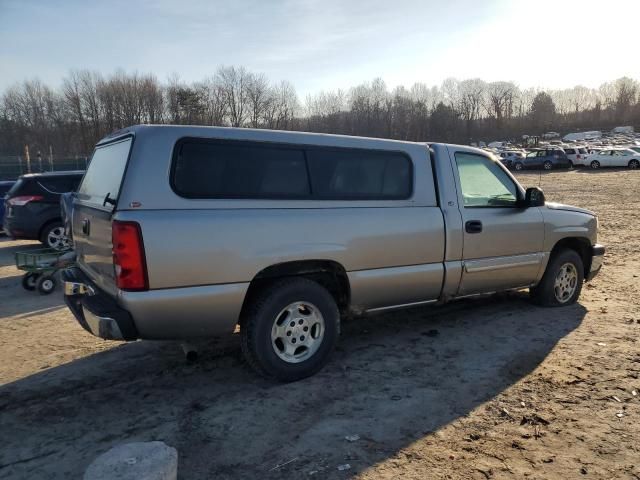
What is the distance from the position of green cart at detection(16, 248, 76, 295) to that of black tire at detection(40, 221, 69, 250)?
7.61 feet

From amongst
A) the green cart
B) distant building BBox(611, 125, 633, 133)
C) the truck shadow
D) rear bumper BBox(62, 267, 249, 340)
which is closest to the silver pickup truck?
rear bumper BBox(62, 267, 249, 340)

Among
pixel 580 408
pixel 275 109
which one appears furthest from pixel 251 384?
pixel 275 109

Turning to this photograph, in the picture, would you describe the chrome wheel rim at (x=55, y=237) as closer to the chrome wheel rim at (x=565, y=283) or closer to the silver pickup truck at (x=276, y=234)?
the silver pickup truck at (x=276, y=234)

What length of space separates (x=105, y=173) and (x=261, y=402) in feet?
7.52

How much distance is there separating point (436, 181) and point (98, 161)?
3219mm

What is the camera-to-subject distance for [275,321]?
3971 millimetres

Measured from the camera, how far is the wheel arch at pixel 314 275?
156 inches

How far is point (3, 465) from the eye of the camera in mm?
3076

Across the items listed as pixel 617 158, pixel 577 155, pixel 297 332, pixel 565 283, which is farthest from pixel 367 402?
pixel 577 155

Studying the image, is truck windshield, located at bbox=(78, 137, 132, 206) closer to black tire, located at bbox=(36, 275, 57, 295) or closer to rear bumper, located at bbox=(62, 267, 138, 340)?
rear bumper, located at bbox=(62, 267, 138, 340)

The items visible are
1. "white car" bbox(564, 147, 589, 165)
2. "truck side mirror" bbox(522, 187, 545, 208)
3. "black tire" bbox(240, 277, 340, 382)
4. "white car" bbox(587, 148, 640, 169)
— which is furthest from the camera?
"white car" bbox(564, 147, 589, 165)

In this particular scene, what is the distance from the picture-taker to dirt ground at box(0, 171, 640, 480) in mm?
3059

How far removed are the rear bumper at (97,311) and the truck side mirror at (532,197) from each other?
167 inches

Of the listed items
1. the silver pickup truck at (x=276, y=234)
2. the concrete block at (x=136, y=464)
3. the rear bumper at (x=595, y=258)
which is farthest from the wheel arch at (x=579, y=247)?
the concrete block at (x=136, y=464)
